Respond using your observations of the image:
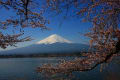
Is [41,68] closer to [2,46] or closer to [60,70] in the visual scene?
[60,70]

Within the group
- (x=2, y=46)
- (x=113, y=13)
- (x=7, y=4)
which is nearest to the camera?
(x=113, y=13)

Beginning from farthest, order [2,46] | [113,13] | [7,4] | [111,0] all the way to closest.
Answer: [2,46]
[7,4]
[113,13]
[111,0]

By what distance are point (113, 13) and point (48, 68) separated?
78.9 inches

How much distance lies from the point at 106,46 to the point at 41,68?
5.46ft

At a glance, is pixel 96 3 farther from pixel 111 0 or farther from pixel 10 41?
pixel 10 41

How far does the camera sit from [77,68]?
11.9ft

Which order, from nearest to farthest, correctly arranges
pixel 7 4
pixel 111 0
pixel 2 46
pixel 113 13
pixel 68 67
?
pixel 111 0, pixel 113 13, pixel 7 4, pixel 68 67, pixel 2 46

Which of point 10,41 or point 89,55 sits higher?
point 10,41

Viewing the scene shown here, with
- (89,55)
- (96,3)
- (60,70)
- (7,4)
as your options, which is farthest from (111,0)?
(7,4)

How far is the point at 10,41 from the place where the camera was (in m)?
4.46

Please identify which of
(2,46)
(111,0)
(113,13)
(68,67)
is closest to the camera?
(111,0)

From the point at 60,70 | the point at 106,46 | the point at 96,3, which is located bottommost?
the point at 60,70

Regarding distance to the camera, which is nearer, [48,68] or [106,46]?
[106,46]

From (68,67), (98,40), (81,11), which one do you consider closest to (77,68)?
(68,67)
